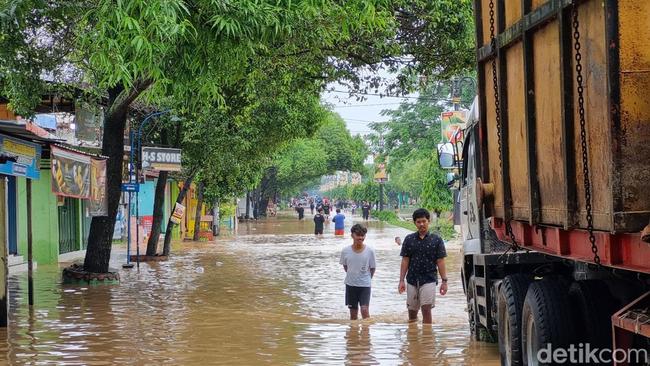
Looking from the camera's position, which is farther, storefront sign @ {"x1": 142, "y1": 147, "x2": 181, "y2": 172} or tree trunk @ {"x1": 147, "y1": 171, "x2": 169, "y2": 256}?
tree trunk @ {"x1": 147, "y1": 171, "x2": 169, "y2": 256}

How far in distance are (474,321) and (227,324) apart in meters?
4.18

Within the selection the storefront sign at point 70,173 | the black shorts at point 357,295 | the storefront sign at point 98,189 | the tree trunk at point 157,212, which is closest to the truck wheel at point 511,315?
the black shorts at point 357,295

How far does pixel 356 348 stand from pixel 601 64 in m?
6.97

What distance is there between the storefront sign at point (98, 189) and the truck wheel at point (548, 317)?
1338cm

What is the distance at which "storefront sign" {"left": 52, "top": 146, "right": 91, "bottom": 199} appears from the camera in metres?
17.3

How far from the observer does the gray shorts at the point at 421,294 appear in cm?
1202

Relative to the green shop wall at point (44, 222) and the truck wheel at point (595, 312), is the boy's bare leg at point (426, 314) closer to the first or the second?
the truck wheel at point (595, 312)

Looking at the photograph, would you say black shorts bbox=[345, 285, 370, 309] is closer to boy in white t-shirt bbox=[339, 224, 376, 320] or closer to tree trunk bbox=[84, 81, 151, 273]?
boy in white t-shirt bbox=[339, 224, 376, 320]

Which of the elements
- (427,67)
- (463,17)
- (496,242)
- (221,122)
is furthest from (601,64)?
(221,122)

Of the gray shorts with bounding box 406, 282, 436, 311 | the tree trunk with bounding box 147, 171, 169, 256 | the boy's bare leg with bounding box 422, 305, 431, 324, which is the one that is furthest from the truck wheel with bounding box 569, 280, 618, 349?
the tree trunk with bounding box 147, 171, 169, 256

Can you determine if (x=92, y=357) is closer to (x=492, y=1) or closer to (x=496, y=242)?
(x=496, y=242)

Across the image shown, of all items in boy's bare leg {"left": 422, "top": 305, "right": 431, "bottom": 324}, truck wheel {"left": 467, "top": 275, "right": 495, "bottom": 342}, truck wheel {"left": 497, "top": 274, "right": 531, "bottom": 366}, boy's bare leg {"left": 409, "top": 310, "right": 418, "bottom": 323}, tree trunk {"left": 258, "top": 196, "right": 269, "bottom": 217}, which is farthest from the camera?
tree trunk {"left": 258, "top": 196, "right": 269, "bottom": 217}

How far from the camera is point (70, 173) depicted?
59.5 feet

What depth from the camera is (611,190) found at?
480 centimetres
